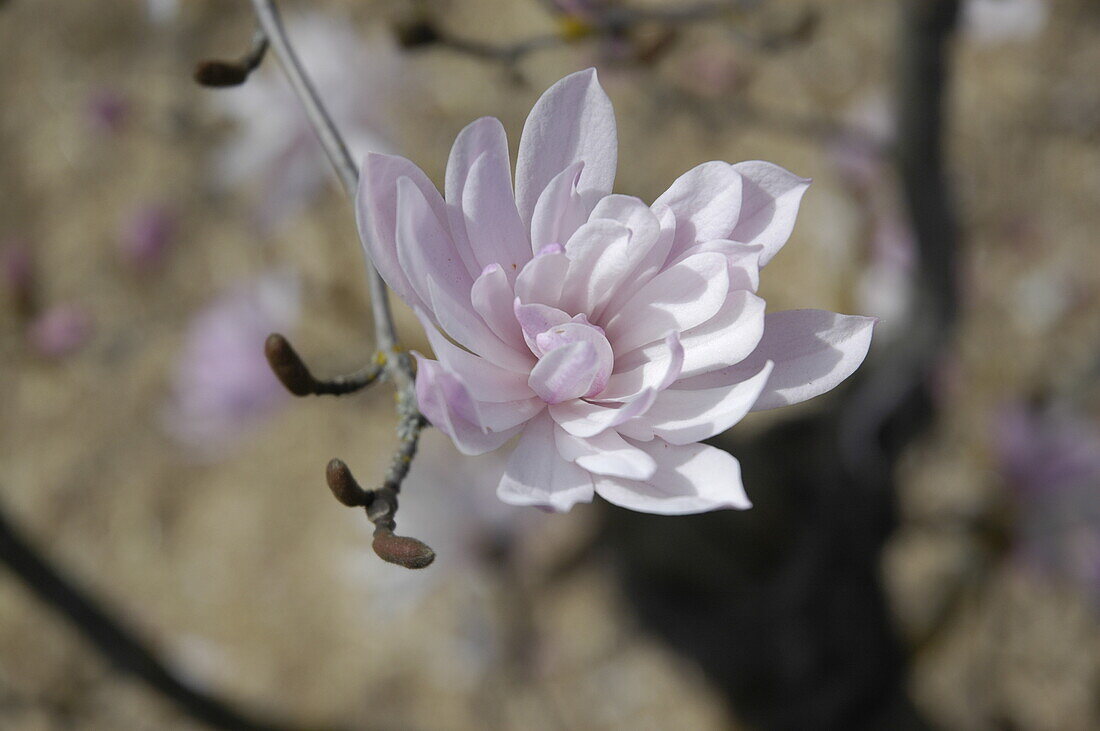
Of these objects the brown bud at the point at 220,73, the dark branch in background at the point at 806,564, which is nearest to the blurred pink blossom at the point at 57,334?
the dark branch in background at the point at 806,564

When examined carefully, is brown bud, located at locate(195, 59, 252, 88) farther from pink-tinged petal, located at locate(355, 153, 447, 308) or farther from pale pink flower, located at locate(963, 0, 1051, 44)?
pale pink flower, located at locate(963, 0, 1051, 44)

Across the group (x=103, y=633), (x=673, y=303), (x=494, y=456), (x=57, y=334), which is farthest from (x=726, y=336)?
(x=57, y=334)

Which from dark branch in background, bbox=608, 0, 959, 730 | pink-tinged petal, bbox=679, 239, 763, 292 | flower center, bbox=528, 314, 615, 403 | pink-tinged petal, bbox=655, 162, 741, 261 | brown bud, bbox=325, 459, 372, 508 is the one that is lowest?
dark branch in background, bbox=608, 0, 959, 730

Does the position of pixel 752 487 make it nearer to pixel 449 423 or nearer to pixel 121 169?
pixel 449 423

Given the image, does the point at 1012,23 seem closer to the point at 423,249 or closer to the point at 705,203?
the point at 705,203

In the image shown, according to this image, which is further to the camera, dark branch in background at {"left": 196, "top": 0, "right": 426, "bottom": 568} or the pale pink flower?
the pale pink flower

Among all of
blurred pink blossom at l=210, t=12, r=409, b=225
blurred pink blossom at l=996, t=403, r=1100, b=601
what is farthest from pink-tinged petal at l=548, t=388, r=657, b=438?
blurred pink blossom at l=996, t=403, r=1100, b=601
